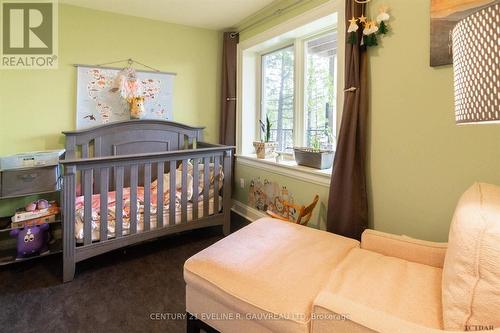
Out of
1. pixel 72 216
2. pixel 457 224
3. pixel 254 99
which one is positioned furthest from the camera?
pixel 254 99

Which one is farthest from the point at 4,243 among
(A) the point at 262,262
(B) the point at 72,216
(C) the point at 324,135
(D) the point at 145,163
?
(C) the point at 324,135

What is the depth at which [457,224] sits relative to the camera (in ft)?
3.12

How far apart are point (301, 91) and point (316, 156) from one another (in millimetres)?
744

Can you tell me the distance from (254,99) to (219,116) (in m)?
0.51

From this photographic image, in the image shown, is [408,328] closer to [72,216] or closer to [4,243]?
[72,216]

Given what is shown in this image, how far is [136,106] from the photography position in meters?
2.86

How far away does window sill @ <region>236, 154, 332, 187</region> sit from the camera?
224 centimetres

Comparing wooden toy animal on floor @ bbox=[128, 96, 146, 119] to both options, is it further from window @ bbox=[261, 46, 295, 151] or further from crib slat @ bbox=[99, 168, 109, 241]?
window @ bbox=[261, 46, 295, 151]

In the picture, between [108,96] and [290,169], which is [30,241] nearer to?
[108,96]

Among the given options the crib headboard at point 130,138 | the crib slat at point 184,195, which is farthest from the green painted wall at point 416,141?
the crib headboard at point 130,138

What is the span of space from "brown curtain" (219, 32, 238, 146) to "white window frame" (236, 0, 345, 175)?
7 centimetres

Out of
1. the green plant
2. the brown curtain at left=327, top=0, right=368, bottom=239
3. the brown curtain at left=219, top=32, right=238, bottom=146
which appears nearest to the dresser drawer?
the brown curtain at left=219, top=32, right=238, bottom=146

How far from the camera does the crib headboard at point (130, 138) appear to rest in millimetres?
2645

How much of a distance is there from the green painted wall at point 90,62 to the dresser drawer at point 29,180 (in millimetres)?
638
